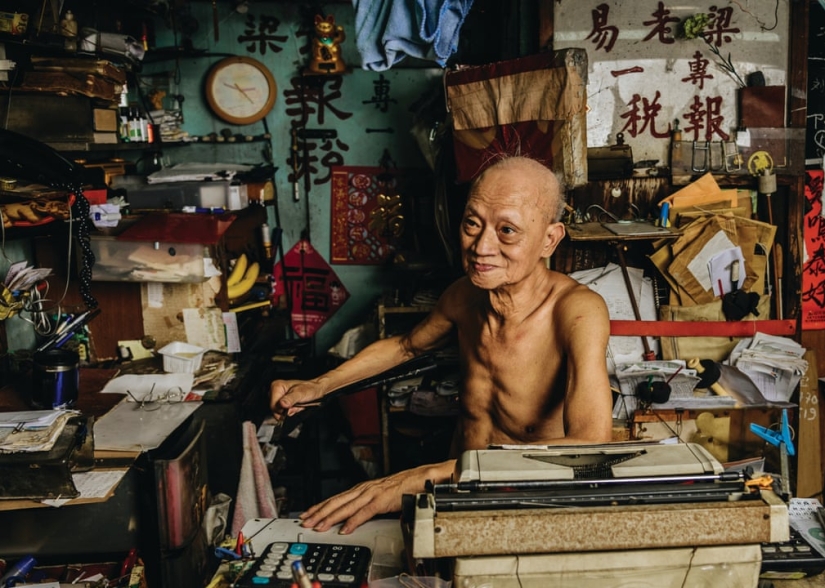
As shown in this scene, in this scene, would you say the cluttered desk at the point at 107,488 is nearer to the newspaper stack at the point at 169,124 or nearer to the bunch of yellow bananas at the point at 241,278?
the bunch of yellow bananas at the point at 241,278

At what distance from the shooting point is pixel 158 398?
3.75m

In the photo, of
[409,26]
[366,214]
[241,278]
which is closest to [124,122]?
[241,278]

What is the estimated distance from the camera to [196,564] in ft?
10.6

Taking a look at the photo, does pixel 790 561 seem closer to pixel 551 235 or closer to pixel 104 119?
pixel 551 235

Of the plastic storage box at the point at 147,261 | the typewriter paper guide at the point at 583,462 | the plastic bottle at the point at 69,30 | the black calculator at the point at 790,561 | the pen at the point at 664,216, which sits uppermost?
the plastic bottle at the point at 69,30

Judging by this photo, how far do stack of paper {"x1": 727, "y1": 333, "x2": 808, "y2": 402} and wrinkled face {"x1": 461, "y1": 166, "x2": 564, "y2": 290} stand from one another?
7.56ft

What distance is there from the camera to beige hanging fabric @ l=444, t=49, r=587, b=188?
12.4ft

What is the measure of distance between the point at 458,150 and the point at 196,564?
8.68 ft

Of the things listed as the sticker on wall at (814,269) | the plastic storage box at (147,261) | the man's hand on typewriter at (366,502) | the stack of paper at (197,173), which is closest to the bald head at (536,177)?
the man's hand on typewriter at (366,502)

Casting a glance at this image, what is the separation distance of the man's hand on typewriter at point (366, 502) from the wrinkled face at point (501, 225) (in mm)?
780

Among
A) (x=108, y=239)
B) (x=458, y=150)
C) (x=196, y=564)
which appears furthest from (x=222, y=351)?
(x=458, y=150)

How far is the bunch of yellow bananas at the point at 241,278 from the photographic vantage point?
4887 mm

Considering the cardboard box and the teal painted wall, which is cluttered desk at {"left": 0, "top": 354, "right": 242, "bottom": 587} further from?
the teal painted wall

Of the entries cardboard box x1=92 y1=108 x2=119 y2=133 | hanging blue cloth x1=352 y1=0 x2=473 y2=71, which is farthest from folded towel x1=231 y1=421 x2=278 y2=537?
cardboard box x1=92 y1=108 x2=119 y2=133
